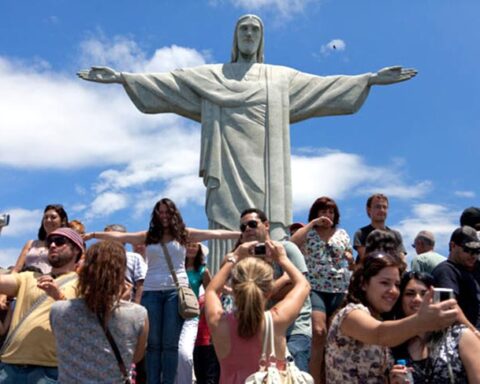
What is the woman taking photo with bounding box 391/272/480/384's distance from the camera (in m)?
3.23

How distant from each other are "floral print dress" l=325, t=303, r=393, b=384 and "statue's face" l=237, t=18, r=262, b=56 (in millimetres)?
7436

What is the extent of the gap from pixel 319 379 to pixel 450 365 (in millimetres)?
2387

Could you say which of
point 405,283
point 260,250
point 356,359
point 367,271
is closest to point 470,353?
point 356,359

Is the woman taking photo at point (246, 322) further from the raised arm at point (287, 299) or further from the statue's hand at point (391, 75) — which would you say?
the statue's hand at point (391, 75)

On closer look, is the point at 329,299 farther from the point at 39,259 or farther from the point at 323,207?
the point at 39,259

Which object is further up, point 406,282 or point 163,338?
point 406,282

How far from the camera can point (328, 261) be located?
6297mm

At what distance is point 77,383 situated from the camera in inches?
144

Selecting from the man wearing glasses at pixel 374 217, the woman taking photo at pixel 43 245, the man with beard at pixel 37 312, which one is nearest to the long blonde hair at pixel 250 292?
the man with beard at pixel 37 312

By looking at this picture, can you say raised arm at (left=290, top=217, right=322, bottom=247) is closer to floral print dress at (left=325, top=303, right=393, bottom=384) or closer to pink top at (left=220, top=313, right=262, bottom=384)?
floral print dress at (left=325, top=303, right=393, bottom=384)

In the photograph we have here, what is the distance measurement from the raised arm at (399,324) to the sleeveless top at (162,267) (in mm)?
2636

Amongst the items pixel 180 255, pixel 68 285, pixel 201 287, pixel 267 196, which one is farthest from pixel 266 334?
pixel 267 196

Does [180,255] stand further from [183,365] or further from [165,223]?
[183,365]

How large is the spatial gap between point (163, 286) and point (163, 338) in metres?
0.43
